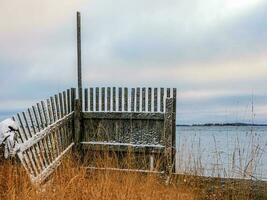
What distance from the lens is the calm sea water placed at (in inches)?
323

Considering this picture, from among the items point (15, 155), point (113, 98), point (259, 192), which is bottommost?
point (259, 192)

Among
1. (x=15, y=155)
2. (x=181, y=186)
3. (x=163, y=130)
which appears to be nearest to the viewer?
(x=15, y=155)

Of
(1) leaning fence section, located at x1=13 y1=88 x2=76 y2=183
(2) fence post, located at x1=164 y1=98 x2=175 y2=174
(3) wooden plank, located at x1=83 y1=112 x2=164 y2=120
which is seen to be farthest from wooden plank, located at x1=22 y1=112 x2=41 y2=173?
(2) fence post, located at x1=164 y1=98 x2=175 y2=174

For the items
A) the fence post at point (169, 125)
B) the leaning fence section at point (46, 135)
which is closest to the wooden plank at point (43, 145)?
the leaning fence section at point (46, 135)

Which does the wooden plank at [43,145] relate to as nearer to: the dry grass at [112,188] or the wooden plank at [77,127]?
the wooden plank at [77,127]

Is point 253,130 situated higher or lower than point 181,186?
higher

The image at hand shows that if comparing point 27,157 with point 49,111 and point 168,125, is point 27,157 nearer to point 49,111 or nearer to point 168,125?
point 49,111

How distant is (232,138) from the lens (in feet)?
28.1

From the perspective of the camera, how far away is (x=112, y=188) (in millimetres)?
6879

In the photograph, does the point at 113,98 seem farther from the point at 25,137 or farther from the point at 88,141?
the point at 25,137

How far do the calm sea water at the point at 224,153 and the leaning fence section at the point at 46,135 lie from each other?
262 centimetres

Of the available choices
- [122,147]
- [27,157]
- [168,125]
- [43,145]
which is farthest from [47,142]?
[168,125]

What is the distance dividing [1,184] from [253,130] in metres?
4.01

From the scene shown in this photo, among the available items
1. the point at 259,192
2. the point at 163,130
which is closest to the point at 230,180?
the point at 259,192
